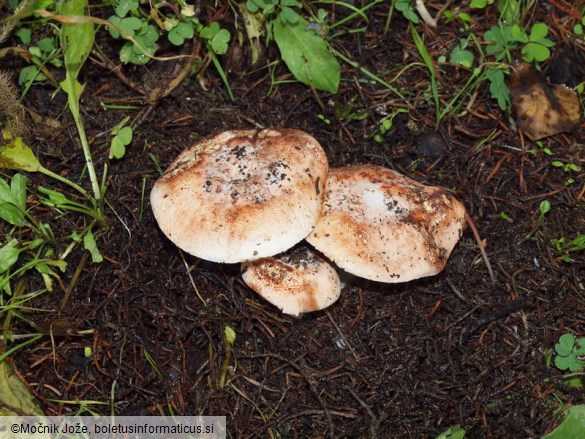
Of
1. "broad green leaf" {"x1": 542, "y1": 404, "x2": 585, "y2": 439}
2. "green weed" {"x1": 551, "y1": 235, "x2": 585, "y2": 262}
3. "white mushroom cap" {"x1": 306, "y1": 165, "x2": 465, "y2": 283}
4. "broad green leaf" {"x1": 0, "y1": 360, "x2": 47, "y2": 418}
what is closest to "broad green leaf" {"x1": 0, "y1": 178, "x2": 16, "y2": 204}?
"broad green leaf" {"x1": 0, "y1": 360, "x2": 47, "y2": 418}

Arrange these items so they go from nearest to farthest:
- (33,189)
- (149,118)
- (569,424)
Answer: (569,424) < (33,189) < (149,118)

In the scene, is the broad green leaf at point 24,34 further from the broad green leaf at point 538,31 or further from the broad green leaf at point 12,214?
the broad green leaf at point 538,31

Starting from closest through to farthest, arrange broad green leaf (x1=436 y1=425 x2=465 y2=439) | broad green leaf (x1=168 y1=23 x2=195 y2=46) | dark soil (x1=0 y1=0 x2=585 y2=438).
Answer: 1. broad green leaf (x1=436 y1=425 x2=465 y2=439)
2. dark soil (x1=0 y1=0 x2=585 y2=438)
3. broad green leaf (x1=168 y1=23 x2=195 y2=46)

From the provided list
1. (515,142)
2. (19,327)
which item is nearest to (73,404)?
(19,327)

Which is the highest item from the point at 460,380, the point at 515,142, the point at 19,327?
the point at 515,142

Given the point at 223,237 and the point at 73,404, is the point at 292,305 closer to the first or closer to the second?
the point at 223,237

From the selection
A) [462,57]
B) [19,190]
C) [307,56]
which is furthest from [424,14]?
[19,190]

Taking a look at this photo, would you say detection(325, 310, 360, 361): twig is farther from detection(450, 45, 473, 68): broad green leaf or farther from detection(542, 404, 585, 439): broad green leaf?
detection(450, 45, 473, 68): broad green leaf
